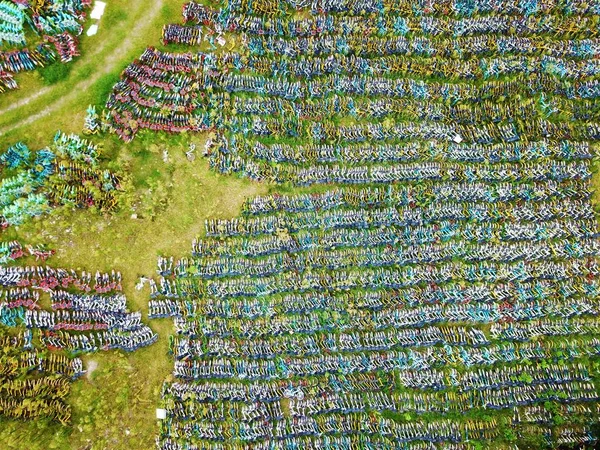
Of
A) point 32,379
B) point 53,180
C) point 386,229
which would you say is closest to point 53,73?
point 53,180

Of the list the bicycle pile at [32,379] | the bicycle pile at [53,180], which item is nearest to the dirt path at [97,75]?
the bicycle pile at [53,180]

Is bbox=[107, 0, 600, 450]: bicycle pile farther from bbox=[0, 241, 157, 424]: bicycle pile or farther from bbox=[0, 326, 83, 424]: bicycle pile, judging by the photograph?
bbox=[0, 326, 83, 424]: bicycle pile

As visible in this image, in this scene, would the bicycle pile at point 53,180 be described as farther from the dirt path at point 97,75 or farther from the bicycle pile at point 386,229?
the bicycle pile at point 386,229

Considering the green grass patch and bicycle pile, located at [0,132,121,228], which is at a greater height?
the green grass patch

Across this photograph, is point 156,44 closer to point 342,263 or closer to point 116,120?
point 116,120

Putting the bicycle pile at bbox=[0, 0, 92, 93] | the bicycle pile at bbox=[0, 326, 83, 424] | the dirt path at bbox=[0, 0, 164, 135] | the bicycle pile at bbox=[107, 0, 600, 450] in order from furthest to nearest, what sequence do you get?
1. the dirt path at bbox=[0, 0, 164, 135]
2. the bicycle pile at bbox=[0, 0, 92, 93]
3. the bicycle pile at bbox=[107, 0, 600, 450]
4. the bicycle pile at bbox=[0, 326, 83, 424]

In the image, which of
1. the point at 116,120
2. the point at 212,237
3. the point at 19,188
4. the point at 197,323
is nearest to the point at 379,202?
the point at 212,237

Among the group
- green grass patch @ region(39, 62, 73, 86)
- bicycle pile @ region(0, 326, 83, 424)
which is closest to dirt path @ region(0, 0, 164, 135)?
green grass patch @ region(39, 62, 73, 86)
